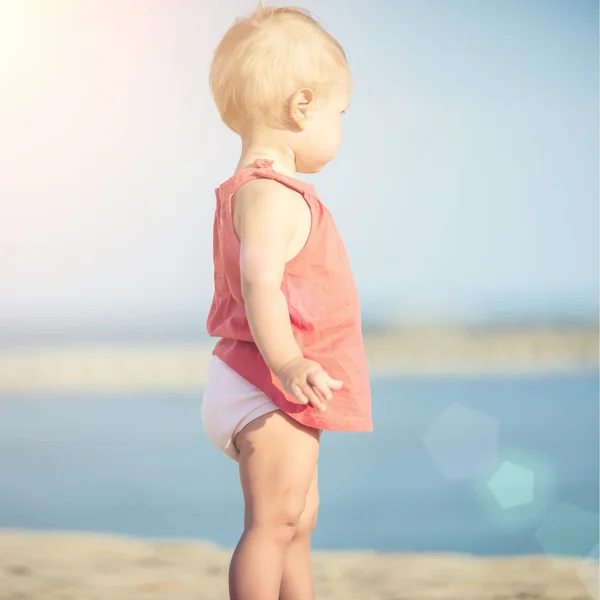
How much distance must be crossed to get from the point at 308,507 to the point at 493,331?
2438mm

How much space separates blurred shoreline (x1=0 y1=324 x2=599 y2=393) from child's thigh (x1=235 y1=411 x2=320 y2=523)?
7.46ft

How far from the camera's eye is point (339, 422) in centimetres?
96

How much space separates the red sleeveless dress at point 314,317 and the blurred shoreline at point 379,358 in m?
2.24

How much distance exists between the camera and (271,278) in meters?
0.91

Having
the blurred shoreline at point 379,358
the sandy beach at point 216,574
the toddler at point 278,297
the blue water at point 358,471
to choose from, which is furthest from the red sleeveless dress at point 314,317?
the blurred shoreline at point 379,358

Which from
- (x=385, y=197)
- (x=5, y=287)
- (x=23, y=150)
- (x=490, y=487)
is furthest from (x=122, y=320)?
(x=490, y=487)

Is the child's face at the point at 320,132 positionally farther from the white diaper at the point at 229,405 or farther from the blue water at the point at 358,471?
the blue water at the point at 358,471

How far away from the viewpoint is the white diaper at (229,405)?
0.96 metres

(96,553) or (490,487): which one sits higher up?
(490,487)

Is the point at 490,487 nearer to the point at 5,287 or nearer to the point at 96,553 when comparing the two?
the point at 96,553

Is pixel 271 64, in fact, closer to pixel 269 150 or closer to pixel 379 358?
pixel 269 150

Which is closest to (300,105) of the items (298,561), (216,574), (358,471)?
(298,561)

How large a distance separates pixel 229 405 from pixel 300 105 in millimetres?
332

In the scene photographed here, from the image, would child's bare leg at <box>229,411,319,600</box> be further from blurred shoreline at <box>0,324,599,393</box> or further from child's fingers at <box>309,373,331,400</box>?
blurred shoreline at <box>0,324,599,393</box>
